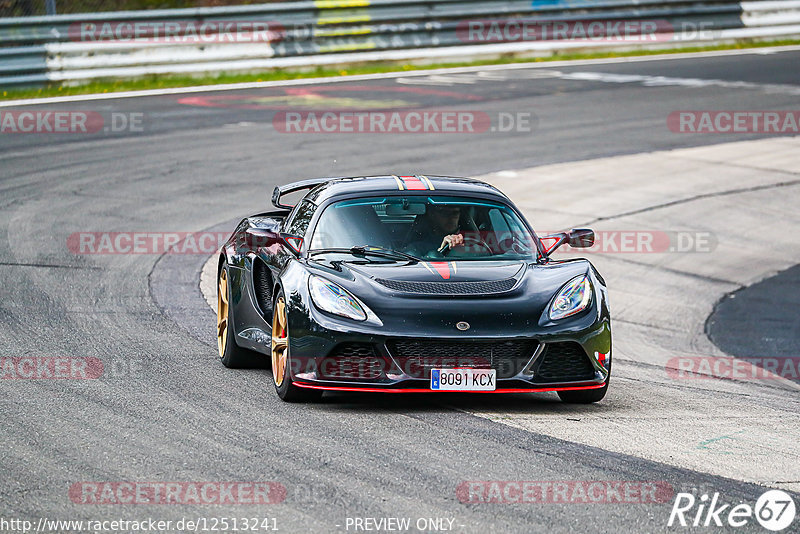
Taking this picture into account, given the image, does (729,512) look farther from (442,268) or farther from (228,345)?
(228,345)

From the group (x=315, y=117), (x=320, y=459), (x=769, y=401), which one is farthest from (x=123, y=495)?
(x=315, y=117)

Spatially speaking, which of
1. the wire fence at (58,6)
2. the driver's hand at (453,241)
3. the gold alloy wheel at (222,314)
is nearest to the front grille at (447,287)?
the driver's hand at (453,241)

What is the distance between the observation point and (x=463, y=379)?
23.2 ft

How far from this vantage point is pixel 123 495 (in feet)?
18.0

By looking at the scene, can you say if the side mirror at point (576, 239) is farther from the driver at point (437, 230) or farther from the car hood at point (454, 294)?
the driver at point (437, 230)

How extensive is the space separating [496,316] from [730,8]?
24.4 metres

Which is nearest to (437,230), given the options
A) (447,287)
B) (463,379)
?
(447,287)

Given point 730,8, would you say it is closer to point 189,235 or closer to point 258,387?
point 189,235

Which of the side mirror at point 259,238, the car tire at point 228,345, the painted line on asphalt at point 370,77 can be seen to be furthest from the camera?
the painted line on asphalt at point 370,77

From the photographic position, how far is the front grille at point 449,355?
707 cm

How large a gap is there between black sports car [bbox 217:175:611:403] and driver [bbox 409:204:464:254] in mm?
10

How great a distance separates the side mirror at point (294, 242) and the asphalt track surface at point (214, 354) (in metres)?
0.87

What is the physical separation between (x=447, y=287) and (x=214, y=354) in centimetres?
240

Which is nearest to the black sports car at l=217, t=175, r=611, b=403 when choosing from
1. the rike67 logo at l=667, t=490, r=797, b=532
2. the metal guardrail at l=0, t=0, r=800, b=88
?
the rike67 logo at l=667, t=490, r=797, b=532
